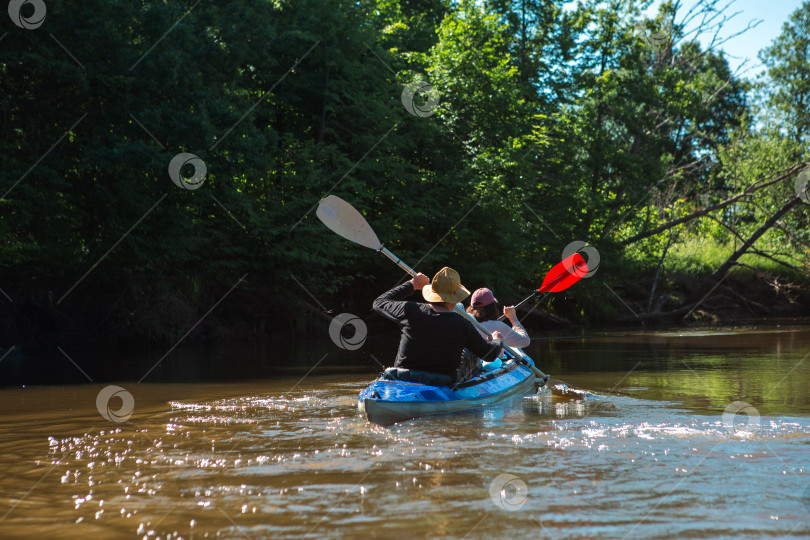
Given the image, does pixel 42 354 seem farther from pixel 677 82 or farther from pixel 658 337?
pixel 677 82

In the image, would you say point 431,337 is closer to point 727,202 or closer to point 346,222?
point 346,222

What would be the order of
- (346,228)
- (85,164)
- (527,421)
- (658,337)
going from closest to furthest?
(527,421), (346,228), (85,164), (658,337)

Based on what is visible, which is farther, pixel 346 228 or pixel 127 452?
pixel 346 228

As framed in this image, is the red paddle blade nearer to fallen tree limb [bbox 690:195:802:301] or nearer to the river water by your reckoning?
the river water

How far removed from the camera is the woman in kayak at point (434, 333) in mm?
6664

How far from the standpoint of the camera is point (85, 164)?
1353 cm

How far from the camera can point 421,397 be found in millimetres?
6574

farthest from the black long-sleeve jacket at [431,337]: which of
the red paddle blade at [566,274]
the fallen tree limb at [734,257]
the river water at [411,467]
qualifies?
the fallen tree limb at [734,257]

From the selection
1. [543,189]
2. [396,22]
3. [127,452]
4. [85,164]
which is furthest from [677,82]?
[127,452]

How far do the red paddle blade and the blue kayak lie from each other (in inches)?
99.4

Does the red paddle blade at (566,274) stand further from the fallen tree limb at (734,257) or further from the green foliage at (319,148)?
the fallen tree limb at (734,257)

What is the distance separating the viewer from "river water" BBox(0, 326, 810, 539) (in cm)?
357

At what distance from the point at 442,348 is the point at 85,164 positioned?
907 cm

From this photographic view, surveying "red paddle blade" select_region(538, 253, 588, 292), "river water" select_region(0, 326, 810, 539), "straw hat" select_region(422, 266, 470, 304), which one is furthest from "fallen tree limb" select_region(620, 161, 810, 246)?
"straw hat" select_region(422, 266, 470, 304)
